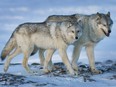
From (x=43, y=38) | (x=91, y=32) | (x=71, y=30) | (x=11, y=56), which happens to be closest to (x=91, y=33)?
(x=91, y=32)

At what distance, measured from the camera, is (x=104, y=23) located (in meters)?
15.5

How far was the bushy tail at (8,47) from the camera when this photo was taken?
15930mm

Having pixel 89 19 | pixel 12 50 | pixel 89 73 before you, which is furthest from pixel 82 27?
pixel 12 50

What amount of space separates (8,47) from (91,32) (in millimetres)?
3238

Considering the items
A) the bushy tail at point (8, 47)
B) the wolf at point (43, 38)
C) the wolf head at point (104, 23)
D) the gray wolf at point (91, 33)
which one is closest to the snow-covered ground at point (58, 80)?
the gray wolf at point (91, 33)

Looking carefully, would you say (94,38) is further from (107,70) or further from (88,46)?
(107,70)

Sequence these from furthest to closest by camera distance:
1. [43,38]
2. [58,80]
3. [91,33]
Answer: [91,33], [43,38], [58,80]

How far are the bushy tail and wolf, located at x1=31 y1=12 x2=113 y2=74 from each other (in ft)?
3.78

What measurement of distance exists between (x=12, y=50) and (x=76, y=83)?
4.41m

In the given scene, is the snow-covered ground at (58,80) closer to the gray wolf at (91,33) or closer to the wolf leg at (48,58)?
the wolf leg at (48,58)

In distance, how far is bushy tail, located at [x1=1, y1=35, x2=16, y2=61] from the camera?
627 inches

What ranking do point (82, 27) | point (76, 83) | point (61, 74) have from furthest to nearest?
point (82, 27), point (61, 74), point (76, 83)

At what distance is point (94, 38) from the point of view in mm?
16000

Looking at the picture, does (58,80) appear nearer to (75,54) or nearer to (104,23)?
(75,54)
